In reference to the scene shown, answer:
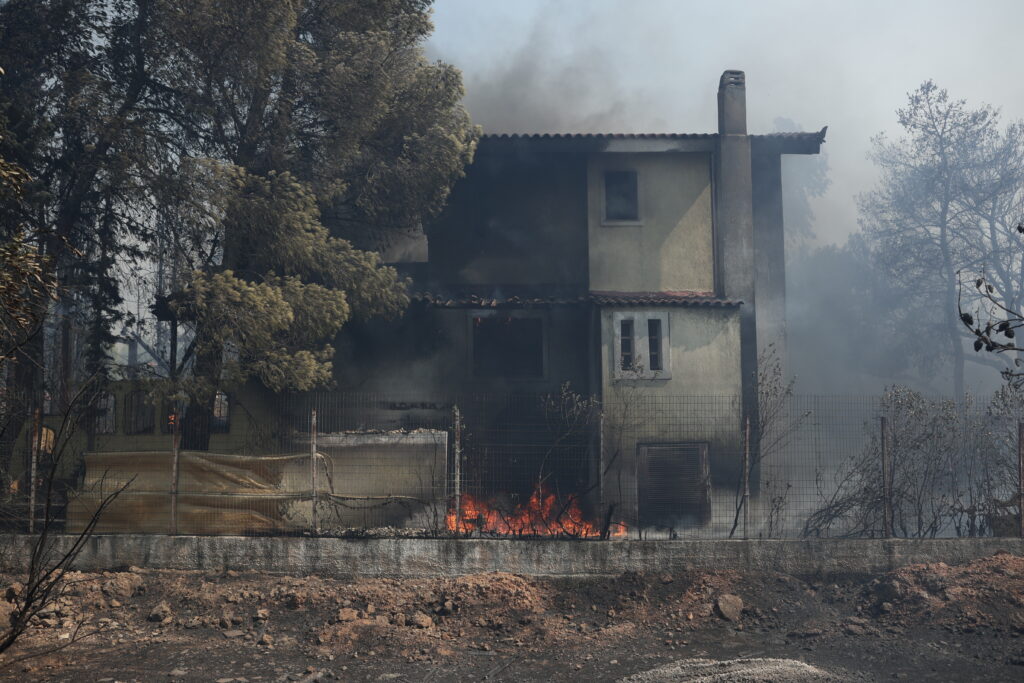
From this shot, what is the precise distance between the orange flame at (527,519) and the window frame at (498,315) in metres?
4.48

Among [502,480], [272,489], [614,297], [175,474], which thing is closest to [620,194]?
[614,297]

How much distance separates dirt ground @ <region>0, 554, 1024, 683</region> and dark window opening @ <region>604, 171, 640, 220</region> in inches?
353

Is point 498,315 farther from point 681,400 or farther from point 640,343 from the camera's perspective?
point 681,400

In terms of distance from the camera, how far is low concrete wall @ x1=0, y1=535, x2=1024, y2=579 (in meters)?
11.8

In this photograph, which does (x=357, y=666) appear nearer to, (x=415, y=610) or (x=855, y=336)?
(x=415, y=610)

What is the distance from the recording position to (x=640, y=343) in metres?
16.5

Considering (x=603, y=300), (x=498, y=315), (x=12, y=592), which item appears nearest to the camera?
(x=12, y=592)

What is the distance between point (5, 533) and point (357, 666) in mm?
5933

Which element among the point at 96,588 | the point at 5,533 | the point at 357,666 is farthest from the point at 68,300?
the point at 357,666

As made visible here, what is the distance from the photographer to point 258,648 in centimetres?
1014

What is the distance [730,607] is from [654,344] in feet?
21.9

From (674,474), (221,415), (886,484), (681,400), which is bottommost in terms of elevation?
(674,474)

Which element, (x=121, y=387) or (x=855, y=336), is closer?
(x=121, y=387)

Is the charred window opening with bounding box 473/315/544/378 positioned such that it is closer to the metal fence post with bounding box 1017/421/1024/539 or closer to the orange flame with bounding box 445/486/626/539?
the orange flame with bounding box 445/486/626/539
